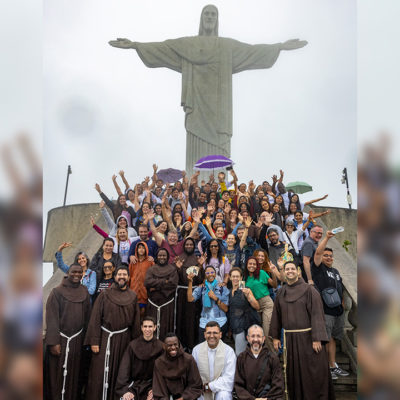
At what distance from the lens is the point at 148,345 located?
623cm

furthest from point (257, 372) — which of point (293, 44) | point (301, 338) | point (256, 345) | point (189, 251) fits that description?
point (293, 44)

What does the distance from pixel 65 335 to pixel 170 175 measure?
6.14m

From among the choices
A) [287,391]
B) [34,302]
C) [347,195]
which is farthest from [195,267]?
[347,195]

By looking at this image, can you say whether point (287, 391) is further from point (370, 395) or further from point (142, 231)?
point (370, 395)

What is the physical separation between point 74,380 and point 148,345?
1107mm

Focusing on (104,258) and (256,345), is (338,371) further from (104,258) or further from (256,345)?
(104,258)

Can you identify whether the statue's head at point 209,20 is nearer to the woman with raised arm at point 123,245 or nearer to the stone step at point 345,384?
the woman with raised arm at point 123,245

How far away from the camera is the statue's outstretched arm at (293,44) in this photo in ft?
48.8

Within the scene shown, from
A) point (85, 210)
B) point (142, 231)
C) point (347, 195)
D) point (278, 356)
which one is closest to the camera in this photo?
point (278, 356)

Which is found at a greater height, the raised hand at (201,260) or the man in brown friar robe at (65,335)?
the raised hand at (201,260)

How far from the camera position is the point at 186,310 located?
7.14 m

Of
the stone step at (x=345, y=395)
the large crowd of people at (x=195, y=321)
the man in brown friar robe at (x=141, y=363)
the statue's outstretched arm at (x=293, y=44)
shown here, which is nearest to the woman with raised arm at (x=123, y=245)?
the large crowd of people at (x=195, y=321)

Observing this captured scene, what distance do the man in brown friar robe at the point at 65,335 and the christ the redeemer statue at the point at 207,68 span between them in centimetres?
866

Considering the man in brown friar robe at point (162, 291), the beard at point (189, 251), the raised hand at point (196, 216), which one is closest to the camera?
the man in brown friar robe at point (162, 291)
